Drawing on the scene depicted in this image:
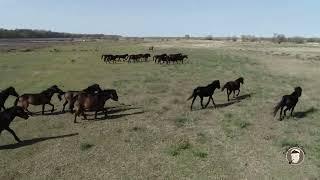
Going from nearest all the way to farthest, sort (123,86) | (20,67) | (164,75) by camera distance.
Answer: (123,86) < (164,75) < (20,67)

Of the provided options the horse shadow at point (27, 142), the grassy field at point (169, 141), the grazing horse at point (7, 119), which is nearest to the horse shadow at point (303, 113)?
the grassy field at point (169, 141)

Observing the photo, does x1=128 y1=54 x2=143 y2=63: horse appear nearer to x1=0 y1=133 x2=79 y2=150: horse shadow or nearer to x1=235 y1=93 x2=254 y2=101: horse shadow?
x1=235 y1=93 x2=254 y2=101: horse shadow

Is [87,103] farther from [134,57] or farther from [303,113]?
[134,57]

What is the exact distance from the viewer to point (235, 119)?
66.2ft

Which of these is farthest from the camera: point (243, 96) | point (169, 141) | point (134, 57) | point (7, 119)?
point (134, 57)

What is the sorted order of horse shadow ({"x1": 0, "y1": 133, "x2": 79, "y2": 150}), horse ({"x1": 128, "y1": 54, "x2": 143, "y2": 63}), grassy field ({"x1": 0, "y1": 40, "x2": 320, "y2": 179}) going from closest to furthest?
1. grassy field ({"x1": 0, "y1": 40, "x2": 320, "y2": 179})
2. horse shadow ({"x1": 0, "y1": 133, "x2": 79, "y2": 150})
3. horse ({"x1": 128, "y1": 54, "x2": 143, "y2": 63})

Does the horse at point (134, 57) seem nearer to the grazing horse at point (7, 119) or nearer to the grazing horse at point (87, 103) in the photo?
the grazing horse at point (87, 103)

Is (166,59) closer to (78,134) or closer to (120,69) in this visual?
(120,69)

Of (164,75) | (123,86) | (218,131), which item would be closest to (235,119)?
(218,131)

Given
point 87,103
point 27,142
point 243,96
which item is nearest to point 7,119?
point 27,142

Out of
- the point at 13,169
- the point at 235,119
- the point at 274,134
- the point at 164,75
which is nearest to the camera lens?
the point at 13,169

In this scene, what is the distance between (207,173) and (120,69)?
32.4 metres

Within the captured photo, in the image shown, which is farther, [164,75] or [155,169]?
[164,75]

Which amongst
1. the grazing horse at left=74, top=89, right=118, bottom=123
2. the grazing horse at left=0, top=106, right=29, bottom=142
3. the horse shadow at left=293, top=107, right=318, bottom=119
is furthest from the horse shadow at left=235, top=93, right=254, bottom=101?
the grazing horse at left=0, top=106, right=29, bottom=142
